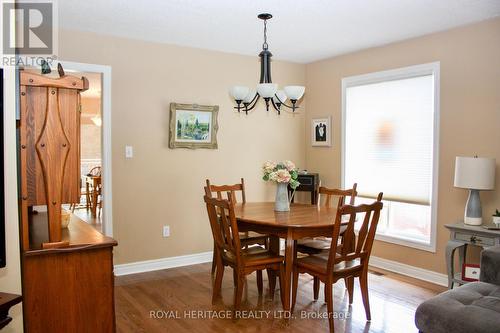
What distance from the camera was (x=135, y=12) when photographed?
346 centimetres

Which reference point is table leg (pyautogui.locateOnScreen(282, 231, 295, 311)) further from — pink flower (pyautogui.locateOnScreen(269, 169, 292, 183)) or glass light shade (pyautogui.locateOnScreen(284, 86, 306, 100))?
glass light shade (pyautogui.locateOnScreen(284, 86, 306, 100))

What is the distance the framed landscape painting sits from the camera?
179 inches

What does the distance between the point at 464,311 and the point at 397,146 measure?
8.38 feet

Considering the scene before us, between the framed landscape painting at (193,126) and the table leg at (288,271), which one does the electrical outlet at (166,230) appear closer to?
the framed landscape painting at (193,126)

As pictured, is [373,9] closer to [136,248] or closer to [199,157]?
[199,157]

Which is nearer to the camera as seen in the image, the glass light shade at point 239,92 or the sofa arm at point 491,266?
the sofa arm at point 491,266

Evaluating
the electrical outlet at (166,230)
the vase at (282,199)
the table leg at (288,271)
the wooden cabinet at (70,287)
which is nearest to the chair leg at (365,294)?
the table leg at (288,271)

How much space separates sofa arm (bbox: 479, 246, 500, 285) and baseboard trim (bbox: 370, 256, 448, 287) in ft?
4.50

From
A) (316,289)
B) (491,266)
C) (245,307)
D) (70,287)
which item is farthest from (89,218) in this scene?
(491,266)

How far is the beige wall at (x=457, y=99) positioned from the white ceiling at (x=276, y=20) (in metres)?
0.14

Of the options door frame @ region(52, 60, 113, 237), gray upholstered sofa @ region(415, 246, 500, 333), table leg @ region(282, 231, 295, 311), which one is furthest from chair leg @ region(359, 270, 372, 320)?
door frame @ region(52, 60, 113, 237)

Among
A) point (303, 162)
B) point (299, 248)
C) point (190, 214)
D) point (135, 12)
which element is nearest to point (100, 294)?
point (299, 248)

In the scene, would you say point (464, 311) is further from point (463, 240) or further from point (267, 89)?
point (267, 89)

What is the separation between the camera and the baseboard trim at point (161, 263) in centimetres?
433
